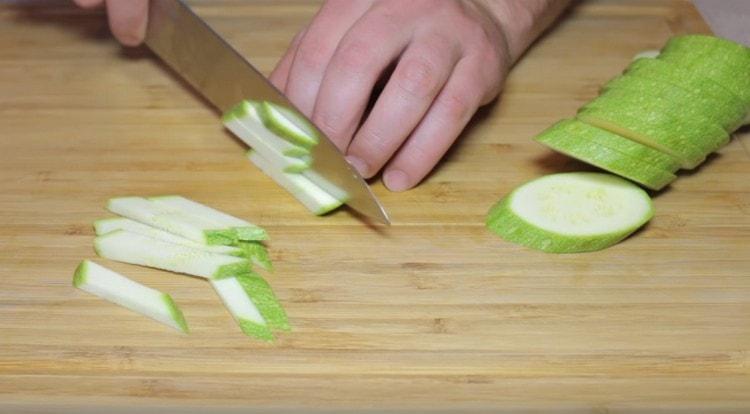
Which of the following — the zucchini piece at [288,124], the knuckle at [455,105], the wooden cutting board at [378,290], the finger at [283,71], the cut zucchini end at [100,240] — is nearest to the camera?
the wooden cutting board at [378,290]

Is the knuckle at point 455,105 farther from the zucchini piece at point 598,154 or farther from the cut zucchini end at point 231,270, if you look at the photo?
the cut zucchini end at point 231,270

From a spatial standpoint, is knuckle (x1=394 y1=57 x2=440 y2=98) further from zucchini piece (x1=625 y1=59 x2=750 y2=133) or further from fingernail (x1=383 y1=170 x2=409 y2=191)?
zucchini piece (x1=625 y1=59 x2=750 y2=133)

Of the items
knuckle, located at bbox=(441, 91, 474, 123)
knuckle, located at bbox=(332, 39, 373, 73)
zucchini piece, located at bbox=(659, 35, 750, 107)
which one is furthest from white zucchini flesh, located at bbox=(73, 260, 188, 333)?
zucchini piece, located at bbox=(659, 35, 750, 107)

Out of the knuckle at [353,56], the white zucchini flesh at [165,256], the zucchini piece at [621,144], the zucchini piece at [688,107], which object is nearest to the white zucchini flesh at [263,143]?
the knuckle at [353,56]

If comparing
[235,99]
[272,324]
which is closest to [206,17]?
[235,99]

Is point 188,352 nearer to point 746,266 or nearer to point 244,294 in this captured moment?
point 244,294
